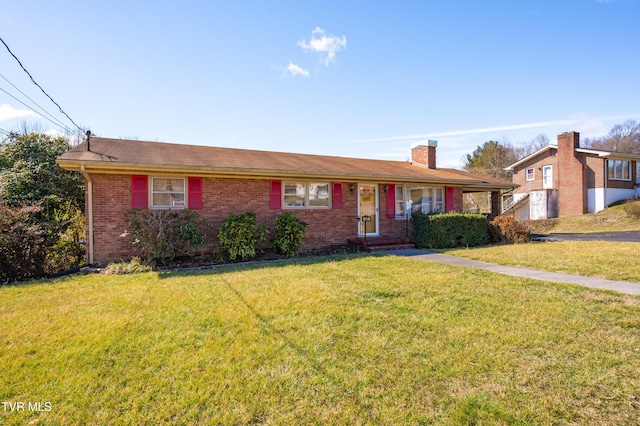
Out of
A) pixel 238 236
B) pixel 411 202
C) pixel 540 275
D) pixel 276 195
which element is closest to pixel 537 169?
pixel 411 202

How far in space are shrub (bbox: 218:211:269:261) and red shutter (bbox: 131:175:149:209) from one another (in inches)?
87.2

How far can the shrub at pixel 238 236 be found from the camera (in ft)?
28.4

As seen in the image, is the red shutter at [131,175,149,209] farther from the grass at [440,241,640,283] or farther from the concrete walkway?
the grass at [440,241,640,283]

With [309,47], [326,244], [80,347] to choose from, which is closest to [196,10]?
[309,47]

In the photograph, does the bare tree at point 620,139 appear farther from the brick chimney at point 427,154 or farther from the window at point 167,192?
the window at point 167,192

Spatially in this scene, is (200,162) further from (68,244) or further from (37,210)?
(68,244)

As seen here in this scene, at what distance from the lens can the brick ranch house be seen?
834cm

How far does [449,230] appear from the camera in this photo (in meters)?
11.1

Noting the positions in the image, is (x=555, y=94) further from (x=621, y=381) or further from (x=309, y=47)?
(x=621, y=381)

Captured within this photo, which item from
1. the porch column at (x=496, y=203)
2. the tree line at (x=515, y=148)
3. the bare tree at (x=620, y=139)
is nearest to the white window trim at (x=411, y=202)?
the porch column at (x=496, y=203)

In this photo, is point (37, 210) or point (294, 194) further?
point (294, 194)

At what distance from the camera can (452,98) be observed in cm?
1393

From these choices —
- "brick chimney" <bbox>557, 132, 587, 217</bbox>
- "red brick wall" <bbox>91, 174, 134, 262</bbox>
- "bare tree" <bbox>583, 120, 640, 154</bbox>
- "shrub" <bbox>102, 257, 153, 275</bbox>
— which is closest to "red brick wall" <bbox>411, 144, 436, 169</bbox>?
"red brick wall" <bbox>91, 174, 134, 262</bbox>

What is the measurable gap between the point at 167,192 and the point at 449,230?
30.7ft
